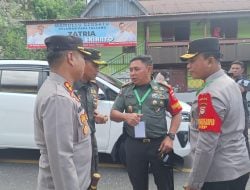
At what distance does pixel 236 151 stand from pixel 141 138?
4.00 ft

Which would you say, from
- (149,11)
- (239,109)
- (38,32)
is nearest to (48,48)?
(239,109)

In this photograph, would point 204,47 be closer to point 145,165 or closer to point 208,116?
point 208,116

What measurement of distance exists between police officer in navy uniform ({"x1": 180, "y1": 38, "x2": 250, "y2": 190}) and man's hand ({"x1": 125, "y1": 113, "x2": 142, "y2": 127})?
0.89 metres

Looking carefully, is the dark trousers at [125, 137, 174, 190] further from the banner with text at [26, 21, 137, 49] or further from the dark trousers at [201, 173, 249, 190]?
the banner with text at [26, 21, 137, 49]

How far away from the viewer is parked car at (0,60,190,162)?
20.1 feet

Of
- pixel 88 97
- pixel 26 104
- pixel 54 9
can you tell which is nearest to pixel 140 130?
pixel 88 97

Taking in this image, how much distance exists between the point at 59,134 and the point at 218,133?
1.06 m

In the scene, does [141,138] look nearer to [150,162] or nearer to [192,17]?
[150,162]

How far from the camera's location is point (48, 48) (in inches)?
90.4

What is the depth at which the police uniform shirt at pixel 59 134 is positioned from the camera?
A: 2070 mm

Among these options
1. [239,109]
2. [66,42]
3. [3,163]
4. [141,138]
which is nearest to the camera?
[66,42]

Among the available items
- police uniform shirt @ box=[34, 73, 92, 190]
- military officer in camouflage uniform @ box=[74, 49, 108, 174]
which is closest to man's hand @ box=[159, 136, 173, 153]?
military officer in camouflage uniform @ box=[74, 49, 108, 174]

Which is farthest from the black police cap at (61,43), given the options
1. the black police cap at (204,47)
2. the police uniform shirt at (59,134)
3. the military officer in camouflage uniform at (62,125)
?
the black police cap at (204,47)

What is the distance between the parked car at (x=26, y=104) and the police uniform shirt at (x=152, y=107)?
7.31 ft
